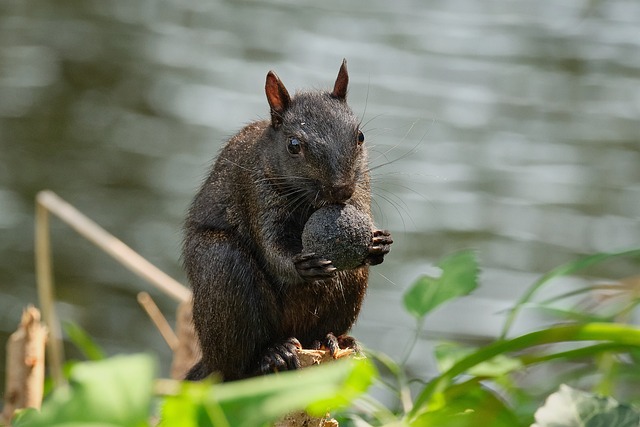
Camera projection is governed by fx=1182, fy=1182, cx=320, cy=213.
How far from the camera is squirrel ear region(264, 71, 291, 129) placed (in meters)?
3.42

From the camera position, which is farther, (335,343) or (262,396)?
(335,343)

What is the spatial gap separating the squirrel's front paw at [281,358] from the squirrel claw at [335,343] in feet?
0.26

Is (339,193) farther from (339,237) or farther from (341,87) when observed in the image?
(341,87)

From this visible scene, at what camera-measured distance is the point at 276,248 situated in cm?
335

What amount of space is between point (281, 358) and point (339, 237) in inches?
16.3

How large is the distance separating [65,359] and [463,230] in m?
2.81

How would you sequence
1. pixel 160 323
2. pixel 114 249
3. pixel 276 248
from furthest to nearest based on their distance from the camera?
pixel 160 323
pixel 114 249
pixel 276 248

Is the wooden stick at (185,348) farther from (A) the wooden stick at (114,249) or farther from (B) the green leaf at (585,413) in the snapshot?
(B) the green leaf at (585,413)

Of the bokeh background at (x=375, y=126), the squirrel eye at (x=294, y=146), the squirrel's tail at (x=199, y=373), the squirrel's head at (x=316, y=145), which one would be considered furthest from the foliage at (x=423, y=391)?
the bokeh background at (x=375, y=126)

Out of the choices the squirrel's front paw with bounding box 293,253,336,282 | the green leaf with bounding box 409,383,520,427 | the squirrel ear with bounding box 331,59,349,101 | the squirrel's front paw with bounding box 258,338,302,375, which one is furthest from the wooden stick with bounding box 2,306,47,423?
the green leaf with bounding box 409,383,520,427

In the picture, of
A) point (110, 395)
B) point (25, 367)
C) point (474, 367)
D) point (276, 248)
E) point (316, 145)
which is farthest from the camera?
point (25, 367)

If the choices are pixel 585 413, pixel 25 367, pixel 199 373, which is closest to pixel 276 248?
pixel 199 373

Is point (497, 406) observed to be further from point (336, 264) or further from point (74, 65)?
point (74, 65)

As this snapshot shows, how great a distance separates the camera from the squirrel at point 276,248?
3262mm
